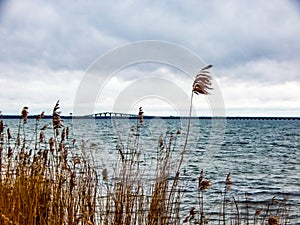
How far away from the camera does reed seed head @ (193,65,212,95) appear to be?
3.68 meters

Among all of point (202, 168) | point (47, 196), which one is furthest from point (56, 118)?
point (202, 168)

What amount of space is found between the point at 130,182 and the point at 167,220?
0.53 metres

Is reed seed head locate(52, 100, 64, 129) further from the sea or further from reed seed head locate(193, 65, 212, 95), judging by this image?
reed seed head locate(193, 65, 212, 95)

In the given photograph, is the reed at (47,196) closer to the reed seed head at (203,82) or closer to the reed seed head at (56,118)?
the reed seed head at (56,118)

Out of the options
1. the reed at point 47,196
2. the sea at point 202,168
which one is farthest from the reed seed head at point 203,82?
the reed at point 47,196

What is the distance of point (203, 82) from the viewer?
3701mm

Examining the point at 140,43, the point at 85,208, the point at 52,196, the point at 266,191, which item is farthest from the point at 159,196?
the point at 266,191

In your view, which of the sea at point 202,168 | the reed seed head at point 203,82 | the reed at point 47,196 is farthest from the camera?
the sea at point 202,168

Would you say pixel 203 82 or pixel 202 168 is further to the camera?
pixel 202 168

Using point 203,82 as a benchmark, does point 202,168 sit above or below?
below

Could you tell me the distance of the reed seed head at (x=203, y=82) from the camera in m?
3.68

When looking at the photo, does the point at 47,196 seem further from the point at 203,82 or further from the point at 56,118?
the point at 203,82

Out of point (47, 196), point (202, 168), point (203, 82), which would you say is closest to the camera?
point (203, 82)

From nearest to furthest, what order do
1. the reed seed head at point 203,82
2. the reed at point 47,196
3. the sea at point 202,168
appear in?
the reed seed head at point 203,82, the reed at point 47,196, the sea at point 202,168
